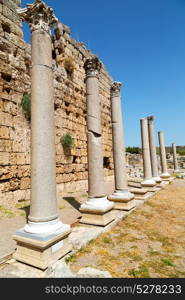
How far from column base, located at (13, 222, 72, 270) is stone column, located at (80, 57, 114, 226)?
1470 millimetres

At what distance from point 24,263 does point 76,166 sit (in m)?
7.07

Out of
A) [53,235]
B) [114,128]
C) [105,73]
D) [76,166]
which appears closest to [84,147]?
[76,166]

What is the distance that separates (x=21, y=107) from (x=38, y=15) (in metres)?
4.18

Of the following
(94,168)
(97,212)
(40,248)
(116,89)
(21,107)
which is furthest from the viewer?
(21,107)

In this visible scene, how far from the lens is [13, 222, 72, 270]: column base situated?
285cm

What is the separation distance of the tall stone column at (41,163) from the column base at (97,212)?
1269 mm

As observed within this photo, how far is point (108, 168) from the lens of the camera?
13672 mm

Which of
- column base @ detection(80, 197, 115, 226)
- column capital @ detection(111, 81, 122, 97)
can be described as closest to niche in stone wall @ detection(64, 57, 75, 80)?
column capital @ detection(111, 81, 122, 97)

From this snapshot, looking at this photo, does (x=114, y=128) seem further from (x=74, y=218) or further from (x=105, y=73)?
(x=105, y=73)

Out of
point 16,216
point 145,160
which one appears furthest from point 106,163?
point 16,216

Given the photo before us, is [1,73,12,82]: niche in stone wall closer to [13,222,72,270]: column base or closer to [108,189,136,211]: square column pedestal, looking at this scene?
[108,189,136,211]: square column pedestal

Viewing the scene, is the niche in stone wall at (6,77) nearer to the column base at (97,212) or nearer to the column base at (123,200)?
the column base at (97,212)

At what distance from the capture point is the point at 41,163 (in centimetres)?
332

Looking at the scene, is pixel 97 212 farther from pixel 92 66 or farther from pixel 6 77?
pixel 6 77
